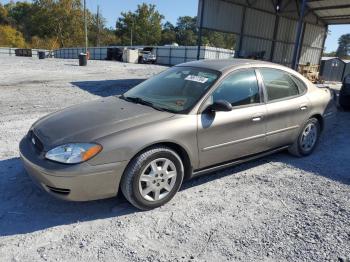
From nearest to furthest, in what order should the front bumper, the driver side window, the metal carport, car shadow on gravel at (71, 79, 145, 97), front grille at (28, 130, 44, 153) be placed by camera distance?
the front bumper < front grille at (28, 130, 44, 153) < the driver side window < car shadow on gravel at (71, 79, 145, 97) < the metal carport

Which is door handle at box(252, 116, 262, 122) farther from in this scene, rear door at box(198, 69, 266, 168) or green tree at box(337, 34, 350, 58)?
green tree at box(337, 34, 350, 58)

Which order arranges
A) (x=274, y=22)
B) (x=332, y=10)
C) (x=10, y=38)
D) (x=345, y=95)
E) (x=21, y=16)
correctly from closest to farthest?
(x=345, y=95) → (x=332, y=10) → (x=274, y=22) → (x=10, y=38) → (x=21, y=16)

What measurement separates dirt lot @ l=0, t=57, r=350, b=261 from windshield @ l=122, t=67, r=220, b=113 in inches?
41.2

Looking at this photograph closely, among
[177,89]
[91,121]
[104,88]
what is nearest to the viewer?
[91,121]

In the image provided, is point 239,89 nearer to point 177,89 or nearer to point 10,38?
point 177,89

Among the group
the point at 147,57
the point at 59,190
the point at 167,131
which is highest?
the point at 167,131

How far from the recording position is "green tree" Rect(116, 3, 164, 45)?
217 feet

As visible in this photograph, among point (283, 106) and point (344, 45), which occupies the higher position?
point (344, 45)

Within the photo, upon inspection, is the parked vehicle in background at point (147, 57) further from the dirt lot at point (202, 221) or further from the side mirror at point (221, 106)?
the side mirror at point (221, 106)

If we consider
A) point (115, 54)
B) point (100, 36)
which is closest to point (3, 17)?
point (100, 36)

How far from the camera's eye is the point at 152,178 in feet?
10.7

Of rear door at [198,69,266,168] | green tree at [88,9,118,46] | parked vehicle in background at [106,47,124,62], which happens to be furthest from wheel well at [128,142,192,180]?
green tree at [88,9,118,46]

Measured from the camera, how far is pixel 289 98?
458cm

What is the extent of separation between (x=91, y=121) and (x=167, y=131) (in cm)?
80
